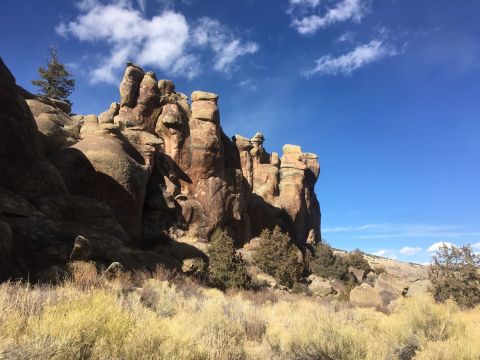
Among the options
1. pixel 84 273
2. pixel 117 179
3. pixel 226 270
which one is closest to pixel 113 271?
pixel 84 273

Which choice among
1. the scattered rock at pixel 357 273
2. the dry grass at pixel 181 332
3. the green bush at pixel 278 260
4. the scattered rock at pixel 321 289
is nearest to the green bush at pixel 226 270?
the green bush at pixel 278 260

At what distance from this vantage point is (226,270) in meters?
25.3

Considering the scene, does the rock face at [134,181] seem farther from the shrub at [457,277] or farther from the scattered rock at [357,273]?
the shrub at [457,277]

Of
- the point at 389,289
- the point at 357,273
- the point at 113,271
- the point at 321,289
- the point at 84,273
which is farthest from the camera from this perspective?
the point at 357,273

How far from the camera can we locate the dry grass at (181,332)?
5.20m

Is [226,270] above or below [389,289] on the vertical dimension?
above

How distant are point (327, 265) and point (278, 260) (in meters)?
15.4

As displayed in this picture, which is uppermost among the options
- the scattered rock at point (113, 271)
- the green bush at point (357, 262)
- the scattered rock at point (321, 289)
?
the green bush at point (357, 262)

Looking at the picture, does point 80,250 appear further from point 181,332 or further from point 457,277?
point 457,277

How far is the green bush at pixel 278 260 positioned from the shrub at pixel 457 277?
16925 millimetres

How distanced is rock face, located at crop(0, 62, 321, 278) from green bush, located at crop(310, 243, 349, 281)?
12.3 feet

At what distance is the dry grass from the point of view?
520 centimetres

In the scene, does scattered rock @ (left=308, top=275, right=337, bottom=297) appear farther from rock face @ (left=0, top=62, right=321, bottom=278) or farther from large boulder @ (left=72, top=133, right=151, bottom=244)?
large boulder @ (left=72, top=133, right=151, bottom=244)

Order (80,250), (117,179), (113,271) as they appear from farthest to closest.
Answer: (117,179) → (80,250) → (113,271)
